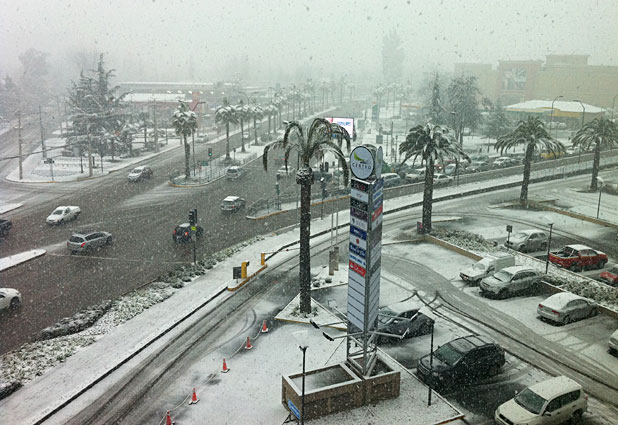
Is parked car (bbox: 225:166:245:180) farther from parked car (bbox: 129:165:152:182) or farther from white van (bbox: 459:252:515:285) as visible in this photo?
white van (bbox: 459:252:515:285)

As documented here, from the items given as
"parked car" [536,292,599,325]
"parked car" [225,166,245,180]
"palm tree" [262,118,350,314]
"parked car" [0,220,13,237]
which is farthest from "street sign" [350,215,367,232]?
"parked car" [225,166,245,180]

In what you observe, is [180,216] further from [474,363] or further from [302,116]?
[302,116]

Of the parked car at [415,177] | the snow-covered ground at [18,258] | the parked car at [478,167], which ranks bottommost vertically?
the snow-covered ground at [18,258]

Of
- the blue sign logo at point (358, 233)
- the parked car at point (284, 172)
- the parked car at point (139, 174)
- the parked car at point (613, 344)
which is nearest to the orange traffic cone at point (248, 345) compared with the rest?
A: the blue sign logo at point (358, 233)

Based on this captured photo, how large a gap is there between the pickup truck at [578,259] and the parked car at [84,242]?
2855 cm

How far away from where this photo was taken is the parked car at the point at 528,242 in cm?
3459

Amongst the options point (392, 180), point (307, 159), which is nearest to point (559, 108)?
point (392, 180)

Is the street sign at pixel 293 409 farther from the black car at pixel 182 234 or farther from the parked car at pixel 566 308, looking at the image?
the black car at pixel 182 234

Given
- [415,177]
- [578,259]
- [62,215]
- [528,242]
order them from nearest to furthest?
[578,259], [528,242], [62,215], [415,177]

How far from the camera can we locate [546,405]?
16016 mm

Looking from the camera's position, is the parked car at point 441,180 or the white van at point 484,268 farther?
the parked car at point 441,180

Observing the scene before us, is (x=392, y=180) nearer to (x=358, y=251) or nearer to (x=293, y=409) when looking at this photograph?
(x=358, y=251)

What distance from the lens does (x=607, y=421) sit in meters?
16.7

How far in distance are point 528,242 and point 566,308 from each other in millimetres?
11535
